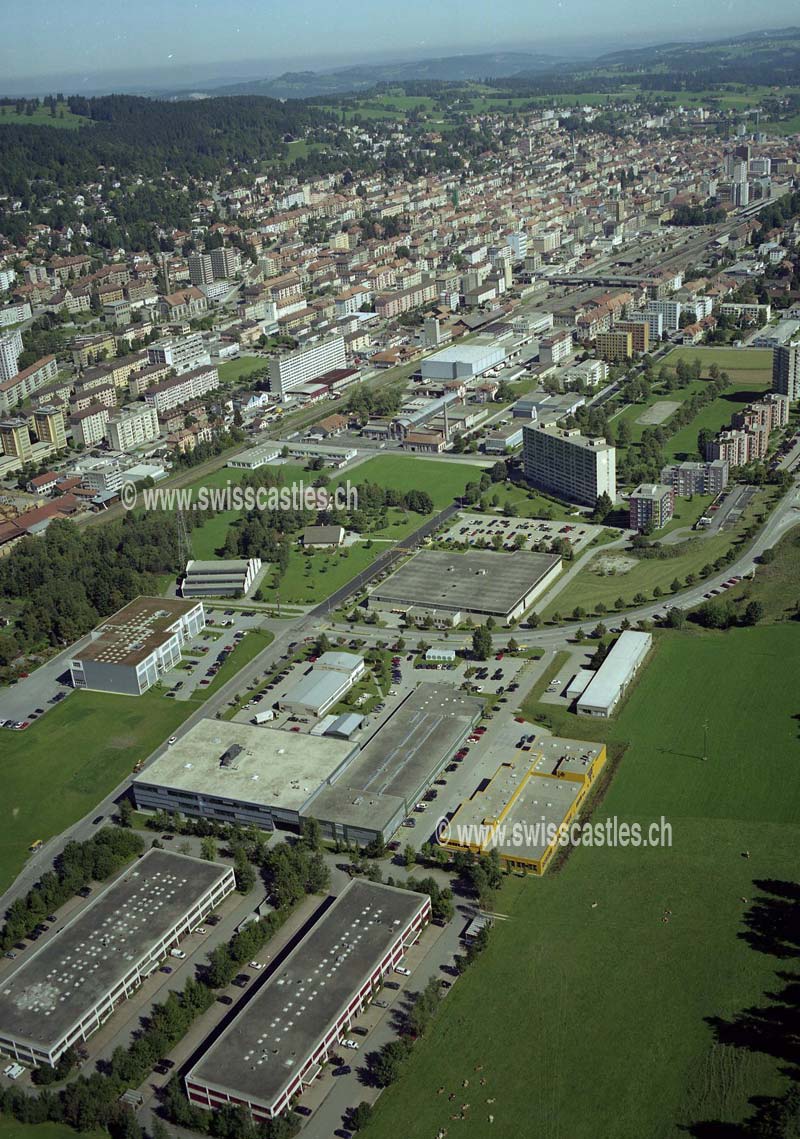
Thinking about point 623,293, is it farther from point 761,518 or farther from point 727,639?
point 727,639

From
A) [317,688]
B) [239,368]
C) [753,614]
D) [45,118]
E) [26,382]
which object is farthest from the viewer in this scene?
[45,118]

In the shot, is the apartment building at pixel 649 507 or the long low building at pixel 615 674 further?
the apartment building at pixel 649 507

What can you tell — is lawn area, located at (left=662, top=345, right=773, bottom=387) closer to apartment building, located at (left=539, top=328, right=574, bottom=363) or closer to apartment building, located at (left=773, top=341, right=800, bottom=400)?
apartment building, located at (left=773, top=341, right=800, bottom=400)

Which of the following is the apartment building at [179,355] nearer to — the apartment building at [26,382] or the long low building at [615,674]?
the apartment building at [26,382]

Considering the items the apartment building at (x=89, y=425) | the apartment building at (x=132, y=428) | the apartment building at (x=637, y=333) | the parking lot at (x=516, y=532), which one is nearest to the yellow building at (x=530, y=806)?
the parking lot at (x=516, y=532)

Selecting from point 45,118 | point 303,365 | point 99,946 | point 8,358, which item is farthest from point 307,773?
point 45,118

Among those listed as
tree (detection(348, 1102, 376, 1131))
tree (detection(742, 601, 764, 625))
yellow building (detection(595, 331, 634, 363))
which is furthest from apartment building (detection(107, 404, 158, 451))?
tree (detection(348, 1102, 376, 1131))

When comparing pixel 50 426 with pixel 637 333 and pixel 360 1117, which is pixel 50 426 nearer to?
pixel 637 333

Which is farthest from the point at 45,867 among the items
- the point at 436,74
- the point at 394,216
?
the point at 436,74
